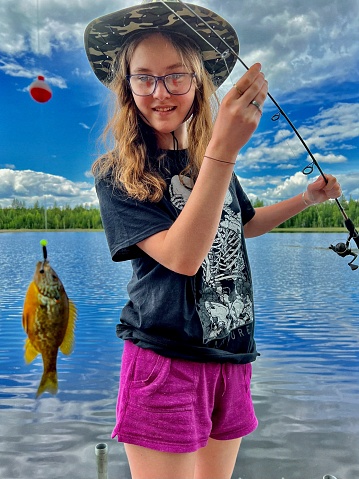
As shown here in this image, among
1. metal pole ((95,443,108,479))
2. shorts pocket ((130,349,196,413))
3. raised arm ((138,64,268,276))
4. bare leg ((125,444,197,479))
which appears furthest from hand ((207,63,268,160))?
metal pole ((95,443,108,479))

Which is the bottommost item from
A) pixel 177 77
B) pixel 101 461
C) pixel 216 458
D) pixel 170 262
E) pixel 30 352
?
pixel 101 461

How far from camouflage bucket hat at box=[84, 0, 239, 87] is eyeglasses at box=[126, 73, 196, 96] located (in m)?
0.08

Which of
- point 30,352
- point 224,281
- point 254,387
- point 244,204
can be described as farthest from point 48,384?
point 254,387

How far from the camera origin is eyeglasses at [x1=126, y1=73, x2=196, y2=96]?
0.85 metres

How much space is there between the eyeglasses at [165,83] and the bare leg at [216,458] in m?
0.68

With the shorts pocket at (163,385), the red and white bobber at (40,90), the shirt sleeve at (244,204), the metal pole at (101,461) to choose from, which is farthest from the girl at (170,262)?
the metal pole at (101,461)

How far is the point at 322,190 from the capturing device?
107 centimetres

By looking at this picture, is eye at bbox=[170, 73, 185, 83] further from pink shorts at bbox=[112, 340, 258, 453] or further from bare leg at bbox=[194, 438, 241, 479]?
bare leg at bbox=[194, 438, 241, 479]

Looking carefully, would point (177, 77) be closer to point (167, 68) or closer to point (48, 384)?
point (167, 68)

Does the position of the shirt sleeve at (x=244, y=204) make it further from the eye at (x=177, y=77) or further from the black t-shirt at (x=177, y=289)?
the eye at (x=177, y=77)

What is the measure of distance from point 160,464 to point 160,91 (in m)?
0.67

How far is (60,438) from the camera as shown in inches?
113

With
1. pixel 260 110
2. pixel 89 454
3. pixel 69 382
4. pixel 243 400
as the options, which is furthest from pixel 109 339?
pixel 260 110

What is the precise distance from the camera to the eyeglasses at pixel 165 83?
0.85m
